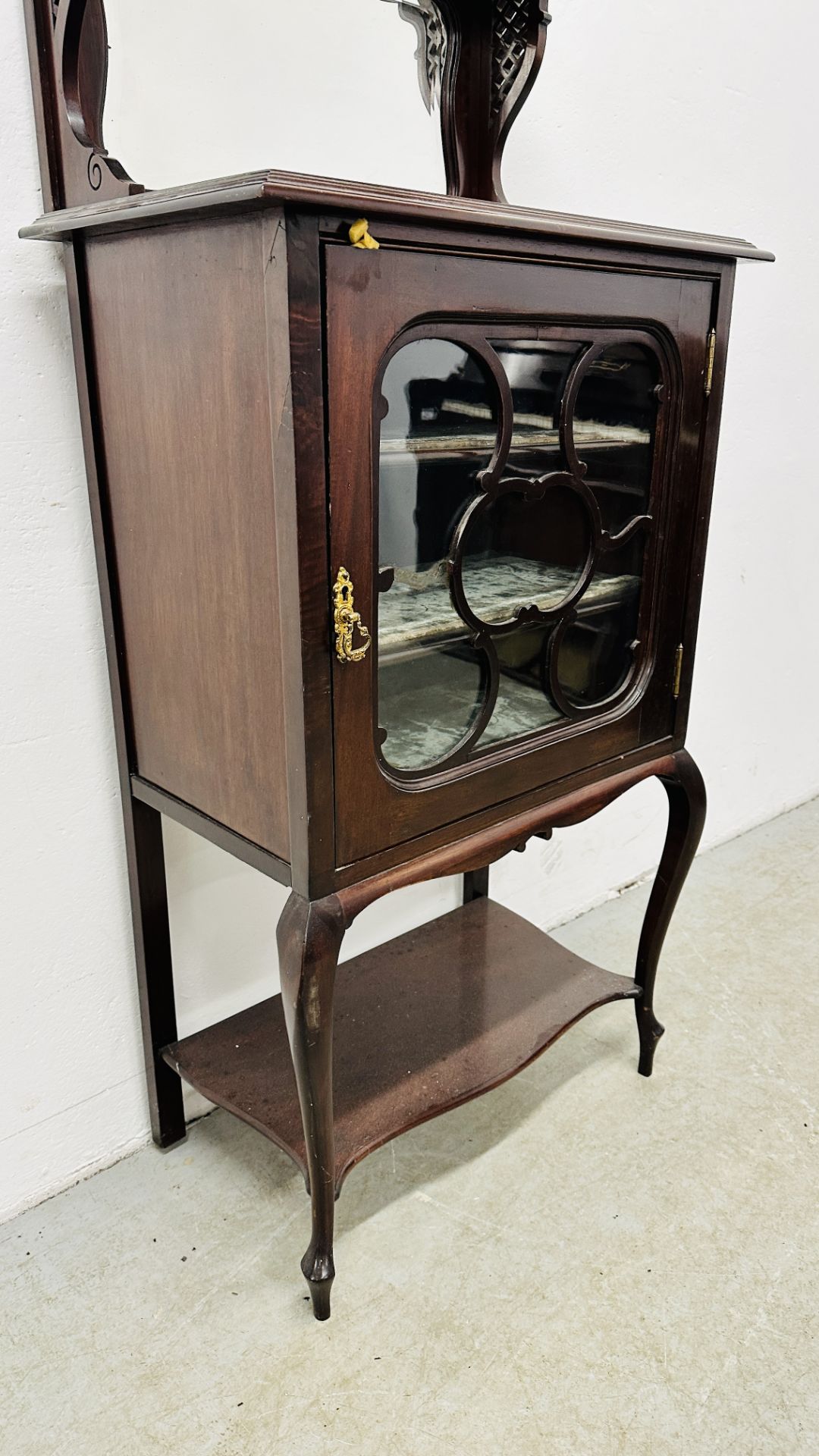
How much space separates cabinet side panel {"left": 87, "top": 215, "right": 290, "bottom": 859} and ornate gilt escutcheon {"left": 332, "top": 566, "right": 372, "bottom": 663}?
0.20 ft

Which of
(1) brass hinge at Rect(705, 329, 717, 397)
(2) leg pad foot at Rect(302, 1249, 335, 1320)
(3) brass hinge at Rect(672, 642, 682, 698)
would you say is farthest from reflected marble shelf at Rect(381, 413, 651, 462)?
(2) leg pad foot at Rect(302, 1249, 335, 1320)

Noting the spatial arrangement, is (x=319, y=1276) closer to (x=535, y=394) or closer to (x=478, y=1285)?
(x=478, y=1285)

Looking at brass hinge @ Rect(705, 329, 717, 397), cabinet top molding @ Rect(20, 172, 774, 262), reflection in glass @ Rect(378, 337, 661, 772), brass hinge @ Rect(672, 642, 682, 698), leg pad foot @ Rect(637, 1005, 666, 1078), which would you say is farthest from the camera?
leg pad foot @ Rect(637, 1005, 666, 1078)

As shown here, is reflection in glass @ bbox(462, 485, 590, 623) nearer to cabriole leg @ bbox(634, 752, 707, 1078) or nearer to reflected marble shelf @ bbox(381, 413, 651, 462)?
reflected marble shelf @ bbox(381, 413, 651, 462)

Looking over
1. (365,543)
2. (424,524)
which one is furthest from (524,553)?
(365,543)

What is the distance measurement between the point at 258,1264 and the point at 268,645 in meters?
0.86

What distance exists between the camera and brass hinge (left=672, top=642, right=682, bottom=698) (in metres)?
1.50

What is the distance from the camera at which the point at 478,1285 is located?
138 cm

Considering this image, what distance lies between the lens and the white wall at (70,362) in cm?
127

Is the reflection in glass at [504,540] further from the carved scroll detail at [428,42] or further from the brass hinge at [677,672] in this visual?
the carved scroll detail at [428,42]

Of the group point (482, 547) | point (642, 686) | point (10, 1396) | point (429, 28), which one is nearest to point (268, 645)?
point (482, 547)

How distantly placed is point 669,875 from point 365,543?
35.0 inches

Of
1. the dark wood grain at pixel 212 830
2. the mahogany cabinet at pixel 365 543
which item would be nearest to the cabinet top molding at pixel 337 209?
the mahogany cabinet at pixel 365 543

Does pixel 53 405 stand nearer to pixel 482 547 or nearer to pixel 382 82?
pixel 482 547
